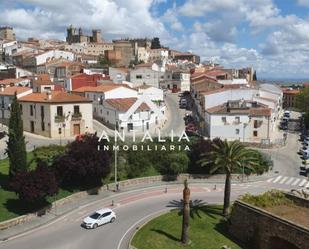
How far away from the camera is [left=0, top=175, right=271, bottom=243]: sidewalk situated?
37781 millimetres

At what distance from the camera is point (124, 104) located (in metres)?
71.3

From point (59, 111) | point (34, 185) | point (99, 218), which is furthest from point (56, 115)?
point (99, 218)

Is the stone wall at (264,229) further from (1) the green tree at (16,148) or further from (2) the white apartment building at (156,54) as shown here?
(2) the white apartment building at (156,54)

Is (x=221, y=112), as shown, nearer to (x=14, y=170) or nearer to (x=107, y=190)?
(x=107, y=190)

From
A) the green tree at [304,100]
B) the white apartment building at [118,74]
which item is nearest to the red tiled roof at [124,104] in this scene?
the white apartment building at [118,74]

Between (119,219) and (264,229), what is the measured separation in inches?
557

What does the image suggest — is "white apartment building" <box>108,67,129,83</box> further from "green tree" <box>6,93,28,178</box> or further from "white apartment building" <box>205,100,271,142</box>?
"green tree" <box>6,93,28,178</box>

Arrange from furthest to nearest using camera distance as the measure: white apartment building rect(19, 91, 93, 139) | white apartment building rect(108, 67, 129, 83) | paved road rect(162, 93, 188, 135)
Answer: white apartment building rect(108, 67, 129, 83), paved road rect(162, 93, 188, 135), white apartment building rect(19, 91, 93, 139)

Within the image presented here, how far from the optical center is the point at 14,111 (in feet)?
146

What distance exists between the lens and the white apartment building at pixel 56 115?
62.8m

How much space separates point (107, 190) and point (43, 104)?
65.7 feet

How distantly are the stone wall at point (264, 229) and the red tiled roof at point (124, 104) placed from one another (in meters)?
36.0

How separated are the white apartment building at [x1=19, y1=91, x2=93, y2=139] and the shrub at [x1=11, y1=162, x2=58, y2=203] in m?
21.8

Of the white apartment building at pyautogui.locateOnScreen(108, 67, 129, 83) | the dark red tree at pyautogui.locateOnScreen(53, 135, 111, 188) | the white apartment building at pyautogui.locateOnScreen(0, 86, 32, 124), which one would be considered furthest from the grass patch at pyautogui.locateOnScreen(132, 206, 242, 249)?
the white apartment building at pyautogui.locateOnScreen(108, 67, 129, 83)
